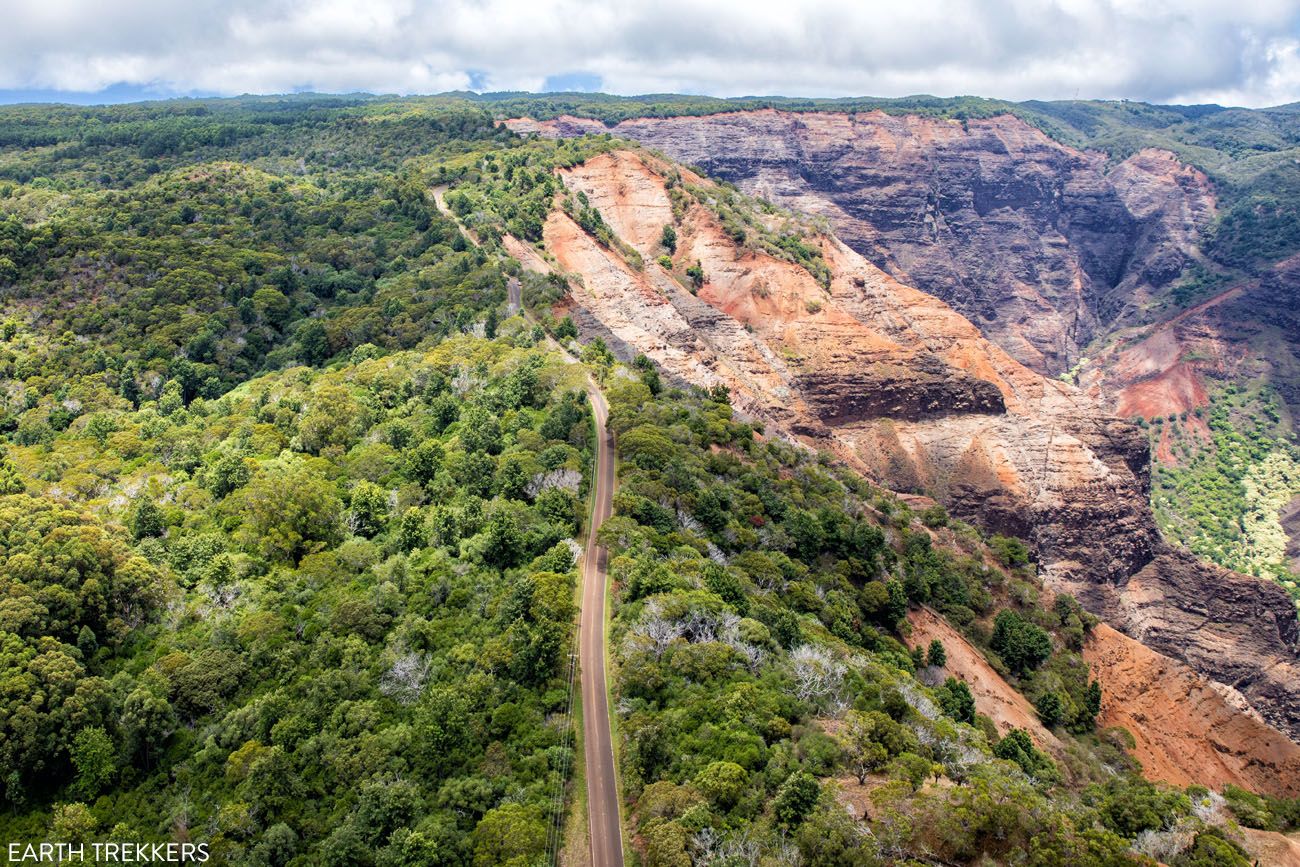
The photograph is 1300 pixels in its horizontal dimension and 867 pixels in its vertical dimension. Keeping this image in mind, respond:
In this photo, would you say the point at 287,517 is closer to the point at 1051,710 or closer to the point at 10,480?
the point at 10,480

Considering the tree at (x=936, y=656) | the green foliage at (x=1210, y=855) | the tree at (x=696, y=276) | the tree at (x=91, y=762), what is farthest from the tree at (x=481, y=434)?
the tree at (x=696, y=276)

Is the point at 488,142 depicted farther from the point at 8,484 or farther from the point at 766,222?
the point at 8,484

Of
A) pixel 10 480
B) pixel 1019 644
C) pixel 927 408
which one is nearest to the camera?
pixel 10 480

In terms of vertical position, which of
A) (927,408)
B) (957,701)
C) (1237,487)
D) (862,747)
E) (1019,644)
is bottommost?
(1237,487)

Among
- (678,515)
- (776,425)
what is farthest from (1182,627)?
(678,515)

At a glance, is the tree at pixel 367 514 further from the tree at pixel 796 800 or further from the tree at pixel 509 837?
the tree at pixel 796 800

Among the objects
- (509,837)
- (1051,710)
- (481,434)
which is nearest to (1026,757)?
(1051,710)
